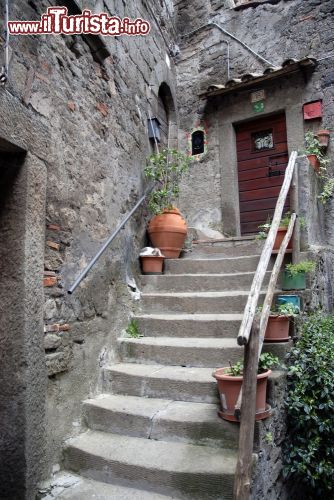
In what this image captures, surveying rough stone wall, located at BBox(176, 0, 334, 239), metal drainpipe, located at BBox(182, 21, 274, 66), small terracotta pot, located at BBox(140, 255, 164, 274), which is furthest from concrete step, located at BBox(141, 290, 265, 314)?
metal drainpipe, located at BBox(182, 21, 274, 66)

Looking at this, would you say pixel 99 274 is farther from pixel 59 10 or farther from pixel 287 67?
pixel 287 67

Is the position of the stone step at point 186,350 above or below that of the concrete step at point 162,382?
above

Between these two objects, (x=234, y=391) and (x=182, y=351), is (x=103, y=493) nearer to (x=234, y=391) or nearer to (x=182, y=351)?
(x=234, y=391)

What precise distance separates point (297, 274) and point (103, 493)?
6.77 ft

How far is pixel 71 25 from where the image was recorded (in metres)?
2.87

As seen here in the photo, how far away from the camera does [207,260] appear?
4.03 meters

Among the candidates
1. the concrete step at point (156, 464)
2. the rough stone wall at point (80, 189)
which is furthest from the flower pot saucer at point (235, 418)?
the rough stone wall at point (80, 189)

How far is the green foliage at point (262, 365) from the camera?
2430 mm

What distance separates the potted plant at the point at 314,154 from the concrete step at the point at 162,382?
8.52 feet

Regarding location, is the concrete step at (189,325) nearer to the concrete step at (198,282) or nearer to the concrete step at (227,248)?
the concrete step at (198,282)

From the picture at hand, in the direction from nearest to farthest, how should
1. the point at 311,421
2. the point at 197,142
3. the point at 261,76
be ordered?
the point at 311,421 → the point at 261,76 → the point at 197,142

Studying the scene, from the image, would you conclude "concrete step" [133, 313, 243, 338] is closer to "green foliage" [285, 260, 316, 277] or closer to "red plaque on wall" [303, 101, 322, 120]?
"green foliage" [285, 260, 316, 277]

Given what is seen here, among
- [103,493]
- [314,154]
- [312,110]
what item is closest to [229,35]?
[312,110]

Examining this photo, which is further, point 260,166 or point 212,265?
point 260,166
